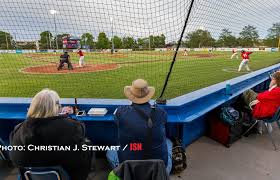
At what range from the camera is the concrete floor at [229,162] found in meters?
2.90

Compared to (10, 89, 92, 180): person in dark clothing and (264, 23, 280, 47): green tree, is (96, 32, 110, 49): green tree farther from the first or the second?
(264, 23, 280, 47): green tree

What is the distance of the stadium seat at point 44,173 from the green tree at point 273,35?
925cm

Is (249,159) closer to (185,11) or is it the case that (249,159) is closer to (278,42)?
(185,11)

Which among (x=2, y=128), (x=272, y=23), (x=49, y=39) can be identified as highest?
(x=272, y=23)

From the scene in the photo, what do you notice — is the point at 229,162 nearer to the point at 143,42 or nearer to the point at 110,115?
the point at 110,115

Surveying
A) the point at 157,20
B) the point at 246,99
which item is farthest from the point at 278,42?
the point at 157,20

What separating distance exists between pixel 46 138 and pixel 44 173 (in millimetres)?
257

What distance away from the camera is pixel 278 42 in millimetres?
11297

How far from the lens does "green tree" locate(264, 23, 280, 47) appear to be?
8.89 m

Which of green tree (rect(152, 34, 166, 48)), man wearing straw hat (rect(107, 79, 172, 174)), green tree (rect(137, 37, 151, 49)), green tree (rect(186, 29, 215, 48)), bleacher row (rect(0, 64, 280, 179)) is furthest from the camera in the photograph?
green tree (rect(186, 29, 215, 48))

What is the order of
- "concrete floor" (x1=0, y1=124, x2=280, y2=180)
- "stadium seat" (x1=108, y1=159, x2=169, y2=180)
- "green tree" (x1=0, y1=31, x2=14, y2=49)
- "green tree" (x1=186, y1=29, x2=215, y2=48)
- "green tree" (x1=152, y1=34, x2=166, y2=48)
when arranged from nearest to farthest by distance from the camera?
"stadium seat" (x1=108, y1=159, x2=169, y2=180) < "concrete floor" (x1=0, y1=124, x2=280, y2=180) < "green tree" (x1=152, y1=34, x2=166, y2=48) < "green tree" (x1=186, y1=29, x2=215, y2=48) < "green tree" (x1=0, y1=31, x2=14, y2=49)

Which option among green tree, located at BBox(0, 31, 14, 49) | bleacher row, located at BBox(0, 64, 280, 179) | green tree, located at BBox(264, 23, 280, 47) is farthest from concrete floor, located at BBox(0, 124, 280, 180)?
green tree, located at BBox(264, 23, 280, 47)

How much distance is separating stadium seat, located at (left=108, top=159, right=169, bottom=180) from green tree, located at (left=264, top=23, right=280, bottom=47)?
8896 millimetres

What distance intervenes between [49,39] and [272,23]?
741 centimetres
